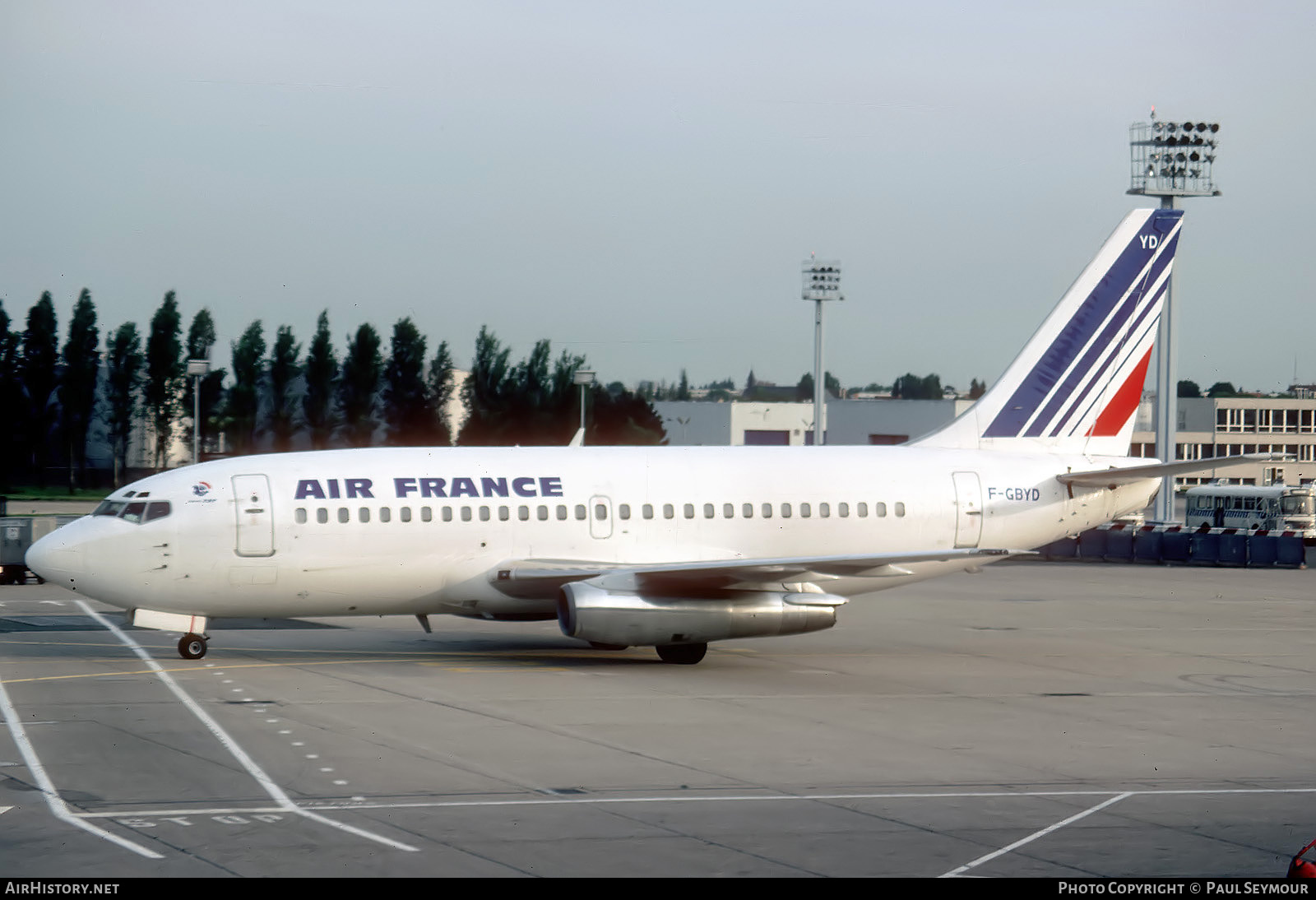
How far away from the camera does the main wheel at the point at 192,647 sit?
2792 cm

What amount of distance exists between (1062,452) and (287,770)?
68.6 feet

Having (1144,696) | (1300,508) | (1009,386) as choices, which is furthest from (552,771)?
(1300,508)

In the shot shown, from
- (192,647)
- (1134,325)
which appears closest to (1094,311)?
(1134,325)

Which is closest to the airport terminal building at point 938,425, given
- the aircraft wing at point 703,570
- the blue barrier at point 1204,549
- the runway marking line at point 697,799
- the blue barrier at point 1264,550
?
the blue barrier at point 1204,549

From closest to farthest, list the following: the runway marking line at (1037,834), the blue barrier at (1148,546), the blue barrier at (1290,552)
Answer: the runway marking line at (1037,834), the blue barrier at (1290,552), the blue barrier at (1148,546)

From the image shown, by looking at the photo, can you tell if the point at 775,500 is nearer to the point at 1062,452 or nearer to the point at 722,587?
the point at 722,587

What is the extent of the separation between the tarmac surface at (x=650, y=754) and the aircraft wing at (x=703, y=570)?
1675 millimetres

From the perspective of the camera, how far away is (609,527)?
29.2 m

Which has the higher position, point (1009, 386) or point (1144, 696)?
point (1009, 386)

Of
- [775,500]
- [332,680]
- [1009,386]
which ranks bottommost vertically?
[332,680]

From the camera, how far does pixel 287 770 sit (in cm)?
1814

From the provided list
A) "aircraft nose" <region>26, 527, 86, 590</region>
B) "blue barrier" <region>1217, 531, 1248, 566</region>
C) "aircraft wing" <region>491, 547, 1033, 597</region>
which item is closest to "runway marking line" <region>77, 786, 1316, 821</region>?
"aircraft wing" <region>491, 547, 1033, 597</region>

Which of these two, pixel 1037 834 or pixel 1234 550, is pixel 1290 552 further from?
→ pixel 1037 834

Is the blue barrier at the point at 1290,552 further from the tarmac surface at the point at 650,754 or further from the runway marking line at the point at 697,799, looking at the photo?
the runway marking line at the point at 697,799
